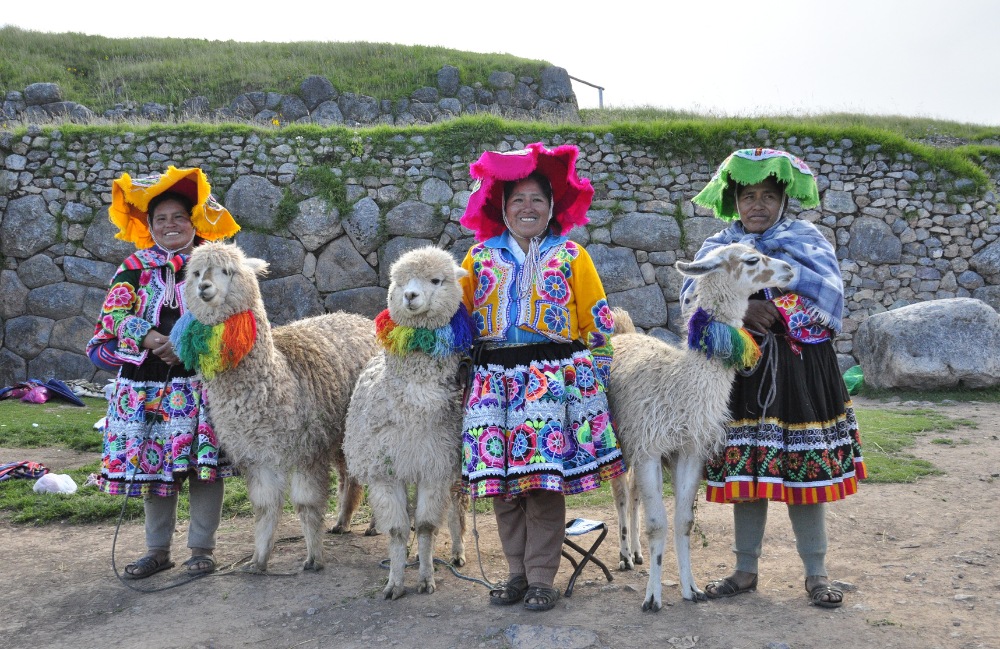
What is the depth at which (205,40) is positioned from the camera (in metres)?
17.0

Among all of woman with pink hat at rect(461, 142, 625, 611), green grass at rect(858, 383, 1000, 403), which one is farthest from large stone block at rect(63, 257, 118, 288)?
green grass at rect(858, 383, 1000, 403)

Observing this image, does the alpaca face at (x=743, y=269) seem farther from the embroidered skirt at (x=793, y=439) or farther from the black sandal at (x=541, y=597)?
the black sandal at (x=541, y=597)

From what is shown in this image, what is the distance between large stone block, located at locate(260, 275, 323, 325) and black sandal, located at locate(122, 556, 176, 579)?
16.1 feet

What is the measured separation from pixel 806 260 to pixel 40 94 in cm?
1428

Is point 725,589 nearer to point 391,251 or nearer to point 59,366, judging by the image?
point 391,251

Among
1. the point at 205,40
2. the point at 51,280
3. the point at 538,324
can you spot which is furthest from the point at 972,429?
the point at 205,40

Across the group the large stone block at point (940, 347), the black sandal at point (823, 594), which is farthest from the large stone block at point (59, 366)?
the large stone block at point (940, 347)

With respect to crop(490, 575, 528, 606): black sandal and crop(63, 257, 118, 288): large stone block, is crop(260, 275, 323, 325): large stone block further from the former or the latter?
crop(490, 575, 528, 606): black sandal

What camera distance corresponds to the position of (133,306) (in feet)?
10.8

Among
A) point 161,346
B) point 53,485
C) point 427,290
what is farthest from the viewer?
point 53,485

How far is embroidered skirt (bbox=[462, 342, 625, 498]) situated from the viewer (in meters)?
2.74

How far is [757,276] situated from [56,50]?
56.6 ft

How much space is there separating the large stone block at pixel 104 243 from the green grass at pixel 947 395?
8.93 meters

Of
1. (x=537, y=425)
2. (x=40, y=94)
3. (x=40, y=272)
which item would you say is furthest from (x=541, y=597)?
(x=40, y=94)
